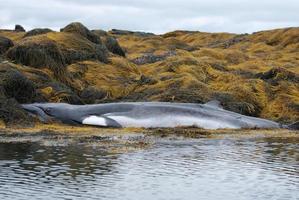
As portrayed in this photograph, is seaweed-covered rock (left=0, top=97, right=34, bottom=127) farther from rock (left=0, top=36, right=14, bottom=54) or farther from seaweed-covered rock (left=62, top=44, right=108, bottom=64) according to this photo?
seaweed-covered rock (left=62, top=44, right=108, bottom=64)

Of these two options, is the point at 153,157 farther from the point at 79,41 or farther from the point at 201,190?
the point at 79,41

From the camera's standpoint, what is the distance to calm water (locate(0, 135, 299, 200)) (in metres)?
10.3

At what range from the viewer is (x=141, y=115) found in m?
18.8

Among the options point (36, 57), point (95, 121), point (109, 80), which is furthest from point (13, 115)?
point (109, 80)

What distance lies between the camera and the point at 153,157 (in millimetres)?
13594

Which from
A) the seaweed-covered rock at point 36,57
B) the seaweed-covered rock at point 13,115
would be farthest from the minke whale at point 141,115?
the seaweed-covered rock at point 36,57

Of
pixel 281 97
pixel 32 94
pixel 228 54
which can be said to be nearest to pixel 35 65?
pixel 32 94

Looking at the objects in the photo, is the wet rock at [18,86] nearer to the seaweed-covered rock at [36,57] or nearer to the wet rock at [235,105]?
the seaweed-covered rock at [36,57]

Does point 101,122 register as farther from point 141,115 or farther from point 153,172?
point 153,172

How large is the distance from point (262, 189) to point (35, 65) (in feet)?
48.2

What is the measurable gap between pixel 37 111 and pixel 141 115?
2.83 meters

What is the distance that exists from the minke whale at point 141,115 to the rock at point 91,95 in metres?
3.46

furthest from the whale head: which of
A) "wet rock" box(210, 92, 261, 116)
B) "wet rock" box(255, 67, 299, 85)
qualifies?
"wet rock" box(255, 67, 299, 85)

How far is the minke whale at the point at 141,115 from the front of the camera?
1866 cm
